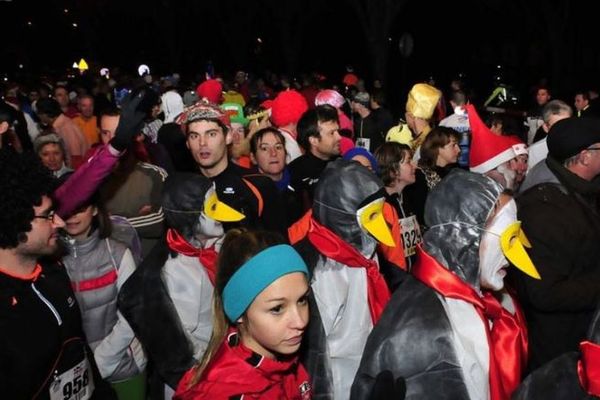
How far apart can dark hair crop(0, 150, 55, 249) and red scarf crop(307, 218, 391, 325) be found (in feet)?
5.25

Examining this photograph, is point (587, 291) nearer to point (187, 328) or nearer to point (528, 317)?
point (528, 317)

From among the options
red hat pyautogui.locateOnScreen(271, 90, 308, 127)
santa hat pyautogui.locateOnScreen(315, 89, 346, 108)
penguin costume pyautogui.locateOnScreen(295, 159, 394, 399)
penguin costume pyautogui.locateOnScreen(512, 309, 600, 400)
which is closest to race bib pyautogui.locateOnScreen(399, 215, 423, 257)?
penguin costume pyautogui.locateOnScreen(295, 159, 394, 399)

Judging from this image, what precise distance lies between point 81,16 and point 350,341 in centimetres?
5049

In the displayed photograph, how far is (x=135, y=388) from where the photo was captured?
475 cm

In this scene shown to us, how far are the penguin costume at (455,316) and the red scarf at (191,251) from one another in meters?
1.25

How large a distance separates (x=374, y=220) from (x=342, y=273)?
0.36 meters

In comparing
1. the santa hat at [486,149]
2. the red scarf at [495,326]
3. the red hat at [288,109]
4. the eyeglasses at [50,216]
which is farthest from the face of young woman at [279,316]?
the red hat at [288,109]

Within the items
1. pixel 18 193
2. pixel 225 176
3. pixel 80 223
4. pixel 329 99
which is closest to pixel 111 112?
pixel 225 176

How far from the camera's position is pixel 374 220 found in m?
4.39

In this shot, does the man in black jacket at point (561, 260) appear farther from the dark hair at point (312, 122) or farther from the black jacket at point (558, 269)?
the dark hair at point (312, 122)

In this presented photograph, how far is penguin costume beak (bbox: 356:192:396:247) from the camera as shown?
431 cm

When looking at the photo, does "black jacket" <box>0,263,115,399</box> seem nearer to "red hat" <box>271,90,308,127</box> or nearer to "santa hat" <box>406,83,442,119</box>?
"red hat" <box>271,90,308,127</box>

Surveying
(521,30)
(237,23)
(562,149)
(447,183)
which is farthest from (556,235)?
(237,23)

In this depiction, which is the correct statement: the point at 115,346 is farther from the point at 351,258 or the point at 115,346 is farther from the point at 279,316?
the point at 279,316
